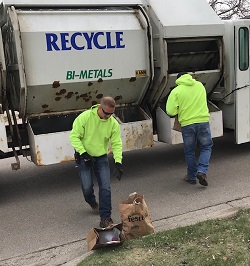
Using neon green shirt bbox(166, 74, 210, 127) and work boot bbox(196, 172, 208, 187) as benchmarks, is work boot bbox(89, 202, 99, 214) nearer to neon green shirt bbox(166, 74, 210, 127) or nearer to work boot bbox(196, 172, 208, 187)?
work boot bbox(196, 172, 208, 187)

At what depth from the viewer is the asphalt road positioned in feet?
13.6

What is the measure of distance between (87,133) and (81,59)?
159 cm

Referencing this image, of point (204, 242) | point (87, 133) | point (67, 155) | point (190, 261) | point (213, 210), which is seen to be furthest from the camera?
point (67, 155)

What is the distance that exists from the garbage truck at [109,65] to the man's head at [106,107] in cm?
152

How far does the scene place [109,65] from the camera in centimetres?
579

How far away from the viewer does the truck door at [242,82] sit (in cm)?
671

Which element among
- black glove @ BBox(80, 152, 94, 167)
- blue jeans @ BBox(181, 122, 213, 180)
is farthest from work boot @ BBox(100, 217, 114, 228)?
blue jeans @ BBox(181, 122, 213, 180)

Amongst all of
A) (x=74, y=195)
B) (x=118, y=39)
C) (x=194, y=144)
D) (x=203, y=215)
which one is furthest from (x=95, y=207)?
(x=118, y=39)

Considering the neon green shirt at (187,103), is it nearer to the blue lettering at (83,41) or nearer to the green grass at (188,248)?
the blue lettering at (83,41)

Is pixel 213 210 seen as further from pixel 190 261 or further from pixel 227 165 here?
pixel 227 165

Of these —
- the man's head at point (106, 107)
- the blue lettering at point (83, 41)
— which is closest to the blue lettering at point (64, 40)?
the blue lettering at point (83, 41)

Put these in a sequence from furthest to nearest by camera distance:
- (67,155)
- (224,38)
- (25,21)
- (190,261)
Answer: (224,38) < (67,155) < (25,21) < (190,261)

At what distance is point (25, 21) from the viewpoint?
525 centimetres

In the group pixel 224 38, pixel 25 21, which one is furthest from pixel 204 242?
pixel 224 38
